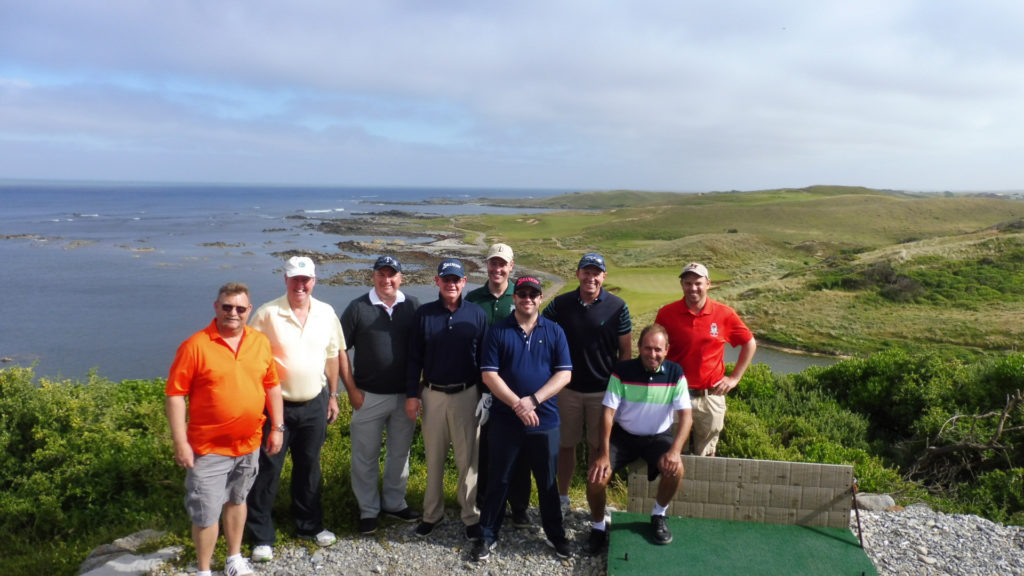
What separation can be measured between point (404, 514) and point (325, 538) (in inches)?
28.8

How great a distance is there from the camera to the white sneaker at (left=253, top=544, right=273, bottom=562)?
488 centimetres

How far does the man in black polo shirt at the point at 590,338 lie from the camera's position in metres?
5.23

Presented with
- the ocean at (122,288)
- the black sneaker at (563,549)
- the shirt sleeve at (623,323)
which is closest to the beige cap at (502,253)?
the shirt sleeve at (623,323)

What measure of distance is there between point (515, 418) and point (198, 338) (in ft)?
7.79

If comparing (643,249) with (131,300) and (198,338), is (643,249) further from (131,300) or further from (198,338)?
(198,338)

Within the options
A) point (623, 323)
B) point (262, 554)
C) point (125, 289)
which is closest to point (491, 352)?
point (623, 323)

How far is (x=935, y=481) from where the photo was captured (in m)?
7.76

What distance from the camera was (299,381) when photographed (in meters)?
4.77

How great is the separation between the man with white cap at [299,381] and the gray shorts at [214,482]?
261 mm

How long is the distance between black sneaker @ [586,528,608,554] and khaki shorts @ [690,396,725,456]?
120 cm

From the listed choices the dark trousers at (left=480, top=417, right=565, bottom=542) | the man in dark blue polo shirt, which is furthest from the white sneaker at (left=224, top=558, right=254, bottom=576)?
the dark trousers at (left=480, top=417, right=565, bottom=542)

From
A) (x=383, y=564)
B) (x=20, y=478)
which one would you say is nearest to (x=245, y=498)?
(x=383, y=564)

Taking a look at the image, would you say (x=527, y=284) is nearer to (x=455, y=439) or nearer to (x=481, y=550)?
(x=455, y=439)

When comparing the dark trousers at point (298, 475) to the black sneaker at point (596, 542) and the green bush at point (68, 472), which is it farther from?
the black sneaker at point (596, 542)
